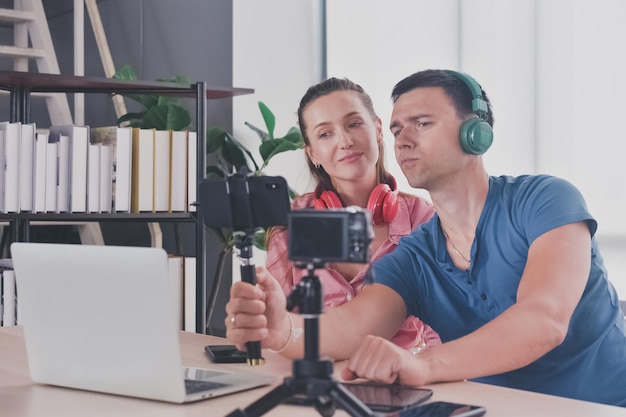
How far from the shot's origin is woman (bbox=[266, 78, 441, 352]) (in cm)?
228

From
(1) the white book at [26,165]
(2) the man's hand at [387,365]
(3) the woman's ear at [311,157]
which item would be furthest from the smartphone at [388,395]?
(1) the white book at [26,165]

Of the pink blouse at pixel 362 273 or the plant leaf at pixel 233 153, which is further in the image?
the plant leaf at pixel 233 153

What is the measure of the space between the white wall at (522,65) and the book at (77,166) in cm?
131

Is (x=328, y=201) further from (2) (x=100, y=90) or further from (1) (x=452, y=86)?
(2) (x=100, y=90)

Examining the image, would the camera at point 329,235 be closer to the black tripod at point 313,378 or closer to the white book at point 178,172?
the black tripod at point 313,378

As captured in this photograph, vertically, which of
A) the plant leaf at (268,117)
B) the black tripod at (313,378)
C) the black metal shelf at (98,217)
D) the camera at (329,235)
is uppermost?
the plant leaf at (268,117)

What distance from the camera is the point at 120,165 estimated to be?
3.21 metres

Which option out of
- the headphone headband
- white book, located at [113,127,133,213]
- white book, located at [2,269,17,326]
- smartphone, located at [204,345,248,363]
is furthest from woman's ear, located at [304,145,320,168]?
white book, located at [2,269,17,326]

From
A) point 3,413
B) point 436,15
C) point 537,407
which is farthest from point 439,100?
Answer: point 436,15

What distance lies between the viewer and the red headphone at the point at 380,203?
2.29m

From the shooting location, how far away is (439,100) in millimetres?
1848

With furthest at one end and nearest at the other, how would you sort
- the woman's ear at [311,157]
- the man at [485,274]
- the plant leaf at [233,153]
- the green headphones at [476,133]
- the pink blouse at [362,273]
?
the plant leaf at [233,153] < the woman's ear at [311,157] < the pink blouse at [362,273] < the green headphones at [476,133] < the man at [485,274]

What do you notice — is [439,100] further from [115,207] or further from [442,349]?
[115,207]

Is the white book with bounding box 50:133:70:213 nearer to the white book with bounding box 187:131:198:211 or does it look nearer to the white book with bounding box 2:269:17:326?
the white book with bounding box 2:269:17:326
